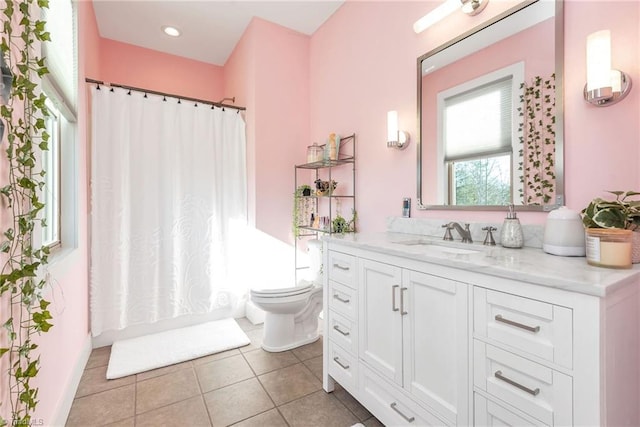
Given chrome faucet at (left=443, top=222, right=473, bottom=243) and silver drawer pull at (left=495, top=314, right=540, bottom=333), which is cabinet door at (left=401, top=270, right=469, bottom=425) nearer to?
silver drawer pull at (left=495, top=314, right=540, bottom=333)

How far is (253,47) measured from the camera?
2.70 m

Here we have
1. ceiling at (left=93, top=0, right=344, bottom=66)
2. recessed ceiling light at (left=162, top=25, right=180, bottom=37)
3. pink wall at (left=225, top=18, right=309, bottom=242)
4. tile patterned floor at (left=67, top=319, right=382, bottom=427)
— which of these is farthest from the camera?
recessed ceiling light at (left=162, top=25, right=180, bottom=37)

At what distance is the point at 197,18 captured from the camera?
2664 millimetres

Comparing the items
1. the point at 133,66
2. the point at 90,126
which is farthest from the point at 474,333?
the point at 133,66

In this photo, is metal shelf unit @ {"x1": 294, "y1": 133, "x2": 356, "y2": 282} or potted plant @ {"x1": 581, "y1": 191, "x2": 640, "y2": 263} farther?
metal shelf unit @ {"x1": 294, "y1": 133, "x2": 356, "y2": 282}

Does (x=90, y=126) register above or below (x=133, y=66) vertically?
below

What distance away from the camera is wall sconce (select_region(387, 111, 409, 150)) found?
1.96m

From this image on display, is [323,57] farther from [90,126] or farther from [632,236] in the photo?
[632,236]

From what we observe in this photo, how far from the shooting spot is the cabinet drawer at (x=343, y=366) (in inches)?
60.0

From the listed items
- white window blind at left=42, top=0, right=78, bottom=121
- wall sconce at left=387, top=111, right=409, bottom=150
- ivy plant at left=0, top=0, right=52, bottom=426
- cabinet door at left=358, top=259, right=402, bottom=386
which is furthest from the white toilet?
white window blind at left=42, top=0, right=78, bottom=121

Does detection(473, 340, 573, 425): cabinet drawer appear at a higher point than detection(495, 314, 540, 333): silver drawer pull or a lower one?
lower

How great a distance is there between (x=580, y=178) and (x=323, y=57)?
2270mm

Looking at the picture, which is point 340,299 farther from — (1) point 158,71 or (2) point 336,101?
(1) point 158,71

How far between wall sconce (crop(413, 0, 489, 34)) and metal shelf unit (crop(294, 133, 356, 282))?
853 millimetres
